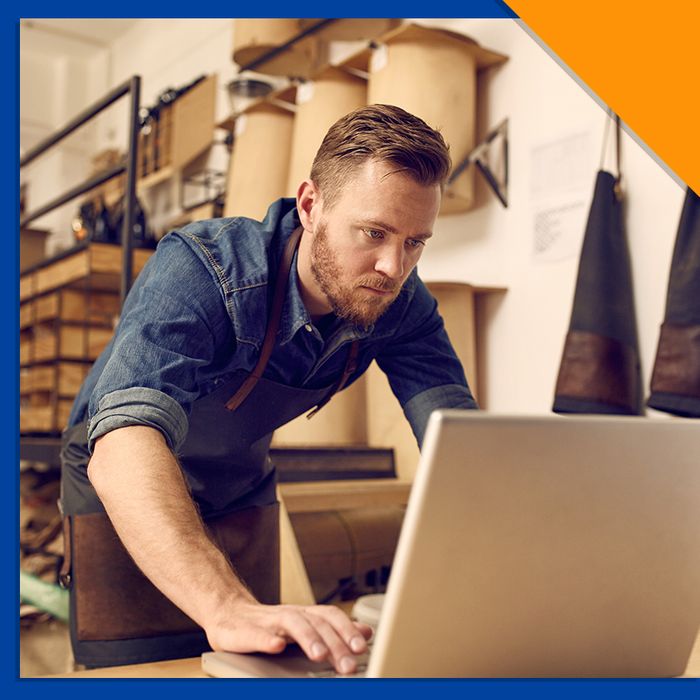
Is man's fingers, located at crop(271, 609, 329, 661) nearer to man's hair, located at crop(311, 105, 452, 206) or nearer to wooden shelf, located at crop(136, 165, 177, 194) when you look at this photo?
man's hair, located at crop(311, 105, 452, 206)

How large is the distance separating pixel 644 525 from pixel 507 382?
0.66 metres

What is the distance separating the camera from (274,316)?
2.84ft

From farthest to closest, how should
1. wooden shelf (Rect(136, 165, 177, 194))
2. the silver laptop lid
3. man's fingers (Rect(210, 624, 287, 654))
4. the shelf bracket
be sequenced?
1. wooden shelf (Rect(136, 165, 177, 194))
2. the shelf bracket
3. man's fingers (Rect(210, 624, 287, 654))
4. the silver laptop lid

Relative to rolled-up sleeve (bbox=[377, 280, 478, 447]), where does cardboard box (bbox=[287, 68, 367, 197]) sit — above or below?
above

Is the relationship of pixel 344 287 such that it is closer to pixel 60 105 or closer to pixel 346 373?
pixel 346 373

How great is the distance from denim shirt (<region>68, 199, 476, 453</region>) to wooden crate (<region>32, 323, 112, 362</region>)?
52cm

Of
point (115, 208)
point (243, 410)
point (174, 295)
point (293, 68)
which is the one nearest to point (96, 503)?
point (243, 410)

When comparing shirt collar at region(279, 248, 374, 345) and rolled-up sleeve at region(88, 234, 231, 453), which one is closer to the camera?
rolled-up sleeve at region(88, 234, 231, 453)

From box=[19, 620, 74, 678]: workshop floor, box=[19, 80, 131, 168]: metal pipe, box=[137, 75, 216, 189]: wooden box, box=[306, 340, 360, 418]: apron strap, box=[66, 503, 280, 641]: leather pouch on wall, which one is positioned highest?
box=[137, 75, 216, 189]: wooden box

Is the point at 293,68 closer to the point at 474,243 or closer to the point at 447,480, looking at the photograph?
Answer: the point at 474,243

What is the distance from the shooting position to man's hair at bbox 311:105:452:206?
69 cm

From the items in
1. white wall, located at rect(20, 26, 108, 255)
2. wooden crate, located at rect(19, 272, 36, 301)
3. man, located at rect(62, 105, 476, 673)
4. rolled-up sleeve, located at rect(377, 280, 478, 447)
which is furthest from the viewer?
white wall, located at rect(20, 26, 108, 255)

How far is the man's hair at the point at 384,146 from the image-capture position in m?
0.69

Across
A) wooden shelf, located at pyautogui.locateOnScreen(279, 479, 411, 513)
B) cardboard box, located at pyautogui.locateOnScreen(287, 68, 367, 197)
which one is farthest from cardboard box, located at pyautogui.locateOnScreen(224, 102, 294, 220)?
wooden shelf, located at pyautogui.locateOnScreen(279, 479, 411, 513)
